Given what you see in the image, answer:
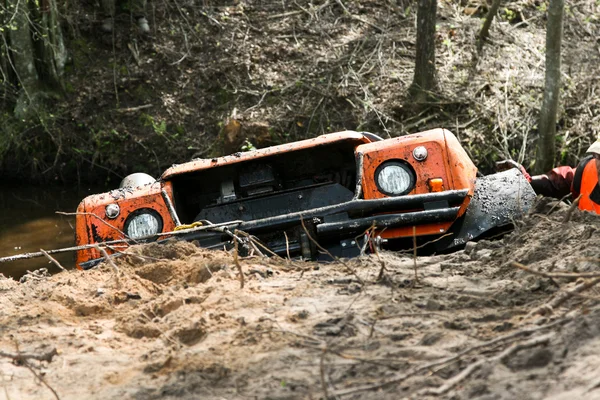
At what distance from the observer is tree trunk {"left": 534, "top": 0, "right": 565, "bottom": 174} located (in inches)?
398

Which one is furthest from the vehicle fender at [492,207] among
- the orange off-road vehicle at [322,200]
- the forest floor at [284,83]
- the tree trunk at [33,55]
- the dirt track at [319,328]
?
the tree trunk at [33,55]

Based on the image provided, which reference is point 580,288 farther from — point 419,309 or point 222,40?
point 222,40

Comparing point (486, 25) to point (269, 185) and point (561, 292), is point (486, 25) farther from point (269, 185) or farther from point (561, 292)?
point (561, 292)

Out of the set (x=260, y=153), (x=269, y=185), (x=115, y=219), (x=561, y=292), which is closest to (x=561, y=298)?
(x=561, y=292)

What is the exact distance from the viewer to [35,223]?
35.3 ft

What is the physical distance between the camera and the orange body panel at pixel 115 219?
6344 mm

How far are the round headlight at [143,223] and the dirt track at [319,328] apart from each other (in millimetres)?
1192

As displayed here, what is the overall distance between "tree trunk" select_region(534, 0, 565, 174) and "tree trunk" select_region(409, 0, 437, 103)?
165cm

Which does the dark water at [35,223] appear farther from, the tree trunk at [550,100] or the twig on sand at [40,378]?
the tree trunk at [550,100]

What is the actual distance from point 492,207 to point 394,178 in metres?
0.74

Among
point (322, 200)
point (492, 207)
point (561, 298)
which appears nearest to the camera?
point (561, 298)

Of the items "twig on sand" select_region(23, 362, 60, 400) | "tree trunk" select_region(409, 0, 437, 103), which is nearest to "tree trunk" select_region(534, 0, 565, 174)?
"tree trunk" select_region(409, 0, 437, 103)

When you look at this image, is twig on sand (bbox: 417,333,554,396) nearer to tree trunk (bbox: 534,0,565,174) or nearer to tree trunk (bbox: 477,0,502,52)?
tree trunk (bbox: 534,0,565,174)

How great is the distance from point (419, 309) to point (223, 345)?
874mm
